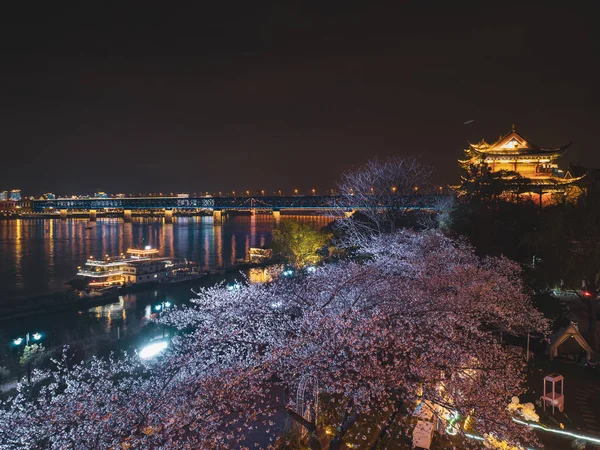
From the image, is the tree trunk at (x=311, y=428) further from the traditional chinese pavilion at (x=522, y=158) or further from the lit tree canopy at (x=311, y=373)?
the traditional chinese pavilion at (x=522, y=158)

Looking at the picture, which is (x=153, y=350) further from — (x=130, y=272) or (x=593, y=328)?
(x=130, y=272)

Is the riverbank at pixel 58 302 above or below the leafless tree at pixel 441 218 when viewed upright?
below

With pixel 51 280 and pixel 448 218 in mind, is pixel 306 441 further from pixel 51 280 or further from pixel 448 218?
pixel 51 280

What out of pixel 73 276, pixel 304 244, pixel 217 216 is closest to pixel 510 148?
pixel 304 244

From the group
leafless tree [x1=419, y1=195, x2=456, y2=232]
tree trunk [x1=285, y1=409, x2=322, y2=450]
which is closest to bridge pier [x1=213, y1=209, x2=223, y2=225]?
leafless tree [x1=419, y1=195, x2=456, y2=232]

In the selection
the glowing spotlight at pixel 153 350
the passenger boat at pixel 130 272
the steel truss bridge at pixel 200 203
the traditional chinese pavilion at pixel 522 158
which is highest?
the traditional chinese pavilion at pixel 522 158

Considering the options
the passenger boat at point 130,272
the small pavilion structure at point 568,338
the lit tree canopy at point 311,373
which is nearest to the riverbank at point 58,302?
the passenger boat at point 130,272
